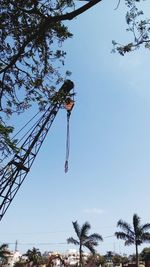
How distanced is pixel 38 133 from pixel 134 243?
26001mm

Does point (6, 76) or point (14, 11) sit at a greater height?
point (14, 11)

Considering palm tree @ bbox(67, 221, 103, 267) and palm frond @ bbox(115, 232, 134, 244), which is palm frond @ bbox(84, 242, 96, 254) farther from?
palm frond @ bbox(115, 232, 134, 244)

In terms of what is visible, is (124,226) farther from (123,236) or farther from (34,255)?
(34,255)

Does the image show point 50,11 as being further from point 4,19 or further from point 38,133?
point 38,133

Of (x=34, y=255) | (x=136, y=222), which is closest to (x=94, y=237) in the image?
(x=136, y=222)

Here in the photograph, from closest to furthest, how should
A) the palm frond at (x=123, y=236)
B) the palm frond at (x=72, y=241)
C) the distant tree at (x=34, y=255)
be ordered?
the palm frond at (x=123, y=236) → the palm frond at (x=72, y=241) → the distant tree at (x=34, y=255)

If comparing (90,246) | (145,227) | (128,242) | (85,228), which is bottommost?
(128,242)

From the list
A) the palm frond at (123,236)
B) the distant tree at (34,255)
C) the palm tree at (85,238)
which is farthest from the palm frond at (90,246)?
the distant tree at (34,255)

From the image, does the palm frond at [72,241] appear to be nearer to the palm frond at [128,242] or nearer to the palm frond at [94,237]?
the palm frond at [94,237]

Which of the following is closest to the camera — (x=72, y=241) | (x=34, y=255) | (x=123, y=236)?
(x=123, y=236)

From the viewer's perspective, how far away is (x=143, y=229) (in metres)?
48.6

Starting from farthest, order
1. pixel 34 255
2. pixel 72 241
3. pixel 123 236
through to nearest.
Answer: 1. pixel 34 255
2. pixel 72 241
3. pixel 123 236

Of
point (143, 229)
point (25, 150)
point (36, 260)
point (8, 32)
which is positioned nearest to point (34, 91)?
point (8, 32)

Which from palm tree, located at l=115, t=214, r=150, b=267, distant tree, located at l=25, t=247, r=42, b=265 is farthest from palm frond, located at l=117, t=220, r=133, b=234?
distant tree, located at l=25, t=247, r=42, b=265
